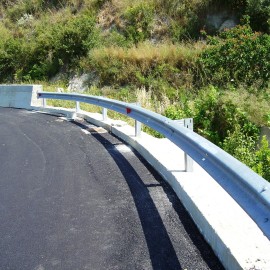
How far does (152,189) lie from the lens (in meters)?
4.84

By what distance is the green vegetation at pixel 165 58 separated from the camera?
388 inches

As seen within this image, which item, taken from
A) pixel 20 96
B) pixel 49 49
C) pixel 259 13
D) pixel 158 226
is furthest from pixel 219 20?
pixel 158 226

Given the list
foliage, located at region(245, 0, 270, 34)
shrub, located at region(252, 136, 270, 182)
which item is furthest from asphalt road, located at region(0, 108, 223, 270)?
foliage, located at region(245, 0, 270, 34)

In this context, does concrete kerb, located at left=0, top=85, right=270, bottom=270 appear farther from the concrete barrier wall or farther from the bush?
the bush

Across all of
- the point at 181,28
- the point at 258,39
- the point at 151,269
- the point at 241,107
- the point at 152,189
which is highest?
the point at 181,28

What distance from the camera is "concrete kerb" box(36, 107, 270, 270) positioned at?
279 centimetres

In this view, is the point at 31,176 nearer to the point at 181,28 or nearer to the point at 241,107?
the point at 241,107

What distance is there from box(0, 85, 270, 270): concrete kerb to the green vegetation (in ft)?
6.94

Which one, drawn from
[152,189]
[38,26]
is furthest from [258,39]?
[38,26]

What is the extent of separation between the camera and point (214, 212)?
354 centimetres

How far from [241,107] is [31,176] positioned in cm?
591

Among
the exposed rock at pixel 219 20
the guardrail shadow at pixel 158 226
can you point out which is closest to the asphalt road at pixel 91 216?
the guardrail shadow at pixel 158 226

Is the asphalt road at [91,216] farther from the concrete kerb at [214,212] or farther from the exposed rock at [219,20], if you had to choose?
the exposed rock at [219,20]

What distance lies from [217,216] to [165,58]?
14.3 metres
